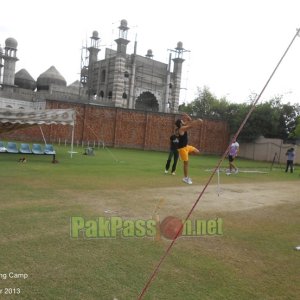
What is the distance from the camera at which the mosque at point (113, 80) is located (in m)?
58.5

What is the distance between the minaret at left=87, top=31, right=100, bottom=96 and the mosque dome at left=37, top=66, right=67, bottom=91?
7.97 metres

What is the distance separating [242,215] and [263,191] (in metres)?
4.79

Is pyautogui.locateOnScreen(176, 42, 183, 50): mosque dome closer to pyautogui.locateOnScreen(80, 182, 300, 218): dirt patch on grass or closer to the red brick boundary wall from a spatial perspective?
the red brick boundary wall

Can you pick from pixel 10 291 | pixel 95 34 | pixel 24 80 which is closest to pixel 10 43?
pixel 24 80

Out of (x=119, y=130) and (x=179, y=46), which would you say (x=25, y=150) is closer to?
(x=119, y=130)

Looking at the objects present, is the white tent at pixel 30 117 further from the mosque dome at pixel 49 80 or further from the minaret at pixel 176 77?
the minaret at pixel 176 77

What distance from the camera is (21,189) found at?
10391 mm

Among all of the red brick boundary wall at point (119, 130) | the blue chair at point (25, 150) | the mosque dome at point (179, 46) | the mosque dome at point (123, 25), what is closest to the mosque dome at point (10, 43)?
the mosque dome at point (123, 25)

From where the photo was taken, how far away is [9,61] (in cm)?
5822

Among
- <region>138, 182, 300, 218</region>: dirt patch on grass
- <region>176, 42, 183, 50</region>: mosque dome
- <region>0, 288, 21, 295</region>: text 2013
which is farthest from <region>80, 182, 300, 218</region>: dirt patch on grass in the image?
<region>176, 42, 183, 50</region>: mosque dome

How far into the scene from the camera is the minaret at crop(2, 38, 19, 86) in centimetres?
5803

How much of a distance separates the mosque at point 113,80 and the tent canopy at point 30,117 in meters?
32.6

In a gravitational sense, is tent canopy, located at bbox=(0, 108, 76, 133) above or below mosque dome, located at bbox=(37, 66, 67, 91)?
below

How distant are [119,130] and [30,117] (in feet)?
67.1
